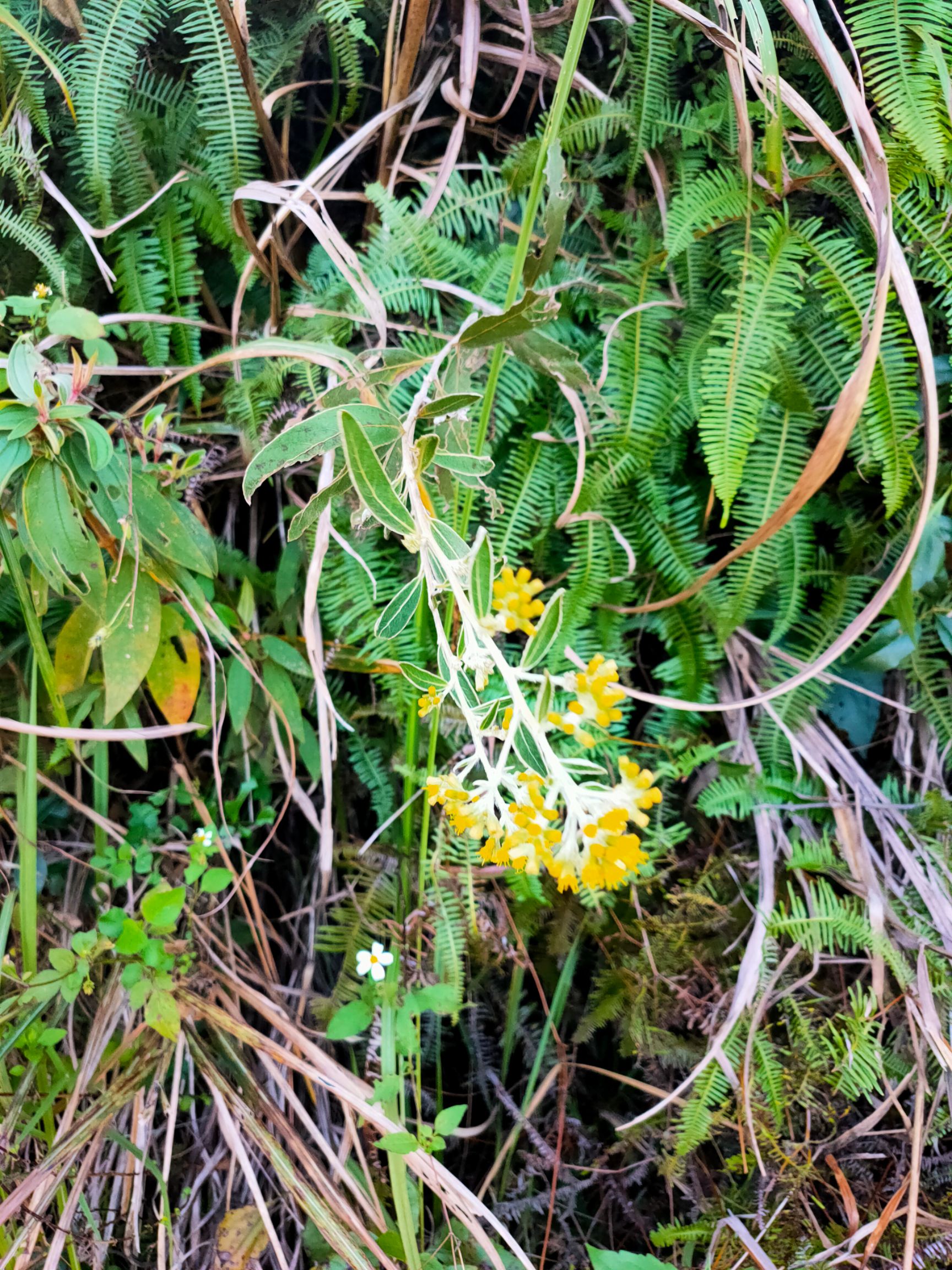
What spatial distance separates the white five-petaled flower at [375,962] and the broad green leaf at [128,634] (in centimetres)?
57

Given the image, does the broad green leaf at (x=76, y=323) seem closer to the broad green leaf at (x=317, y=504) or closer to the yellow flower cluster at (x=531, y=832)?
the broad green leaf at (x=317, y=504)

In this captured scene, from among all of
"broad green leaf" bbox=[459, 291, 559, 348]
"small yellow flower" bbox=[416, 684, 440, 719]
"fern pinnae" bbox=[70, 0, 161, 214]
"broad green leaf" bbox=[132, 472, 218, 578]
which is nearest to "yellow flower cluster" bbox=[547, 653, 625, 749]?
"small yellow flower" bbox=[416, 684, 440, 719]

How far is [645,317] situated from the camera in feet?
4.22

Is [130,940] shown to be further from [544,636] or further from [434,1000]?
[544,636]

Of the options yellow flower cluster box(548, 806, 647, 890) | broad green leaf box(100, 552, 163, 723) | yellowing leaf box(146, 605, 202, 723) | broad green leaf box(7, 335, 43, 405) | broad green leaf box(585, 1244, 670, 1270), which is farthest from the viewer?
yellowing leaf box(146, 605, 202, 723)

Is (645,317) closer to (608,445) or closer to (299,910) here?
(608,445)

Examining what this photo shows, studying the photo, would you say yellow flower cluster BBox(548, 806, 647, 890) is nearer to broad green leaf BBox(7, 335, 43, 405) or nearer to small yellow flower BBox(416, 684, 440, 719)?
small yellow flower BBox(416, 684, 440, 719)

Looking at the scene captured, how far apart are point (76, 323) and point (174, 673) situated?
0.56 m

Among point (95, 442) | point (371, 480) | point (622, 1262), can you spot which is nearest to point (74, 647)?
point (95, 442)

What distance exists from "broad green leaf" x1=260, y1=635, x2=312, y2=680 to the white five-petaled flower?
1.61ft

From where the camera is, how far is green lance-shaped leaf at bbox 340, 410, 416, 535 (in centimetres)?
77

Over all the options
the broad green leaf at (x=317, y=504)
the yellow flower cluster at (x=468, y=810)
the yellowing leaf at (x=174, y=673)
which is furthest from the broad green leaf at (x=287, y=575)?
the yellow flower cluster at (x=468, y=810)

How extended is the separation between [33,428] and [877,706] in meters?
1.49

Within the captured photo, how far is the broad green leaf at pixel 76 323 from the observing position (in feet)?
3.24
